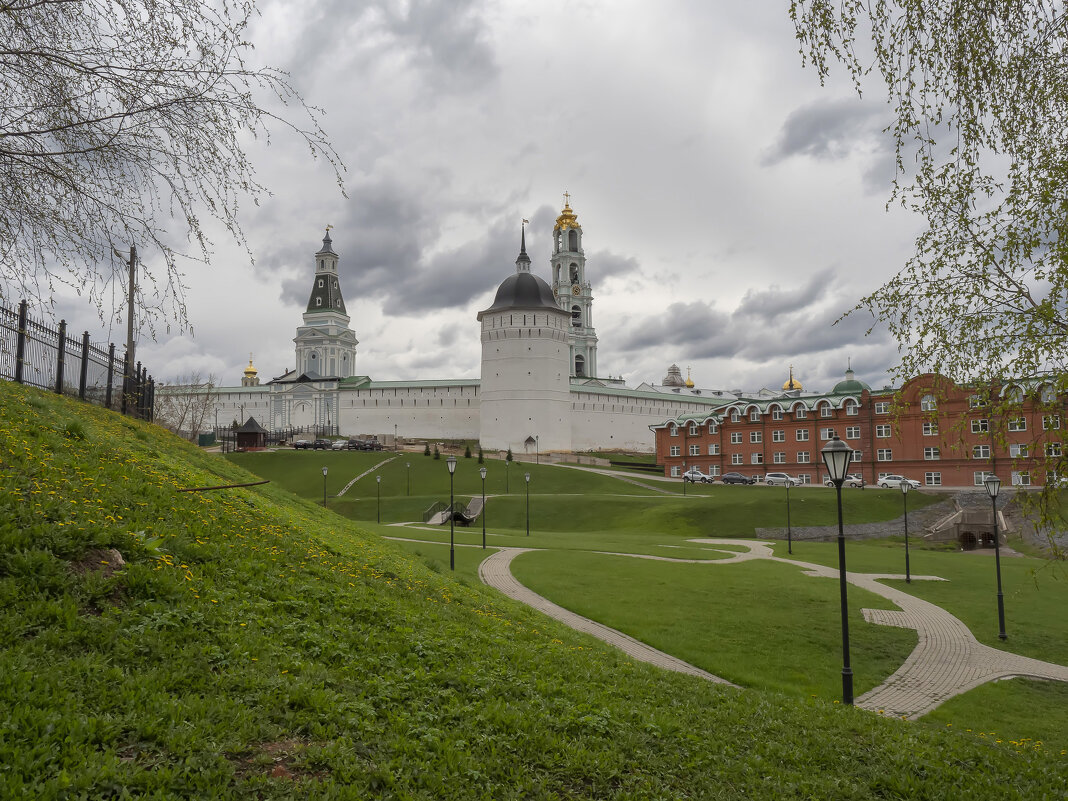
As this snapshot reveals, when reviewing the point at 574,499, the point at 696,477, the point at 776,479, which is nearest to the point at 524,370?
the point at 696,477

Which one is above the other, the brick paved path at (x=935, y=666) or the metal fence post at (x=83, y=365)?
the metal fence post at (x=83, y=365)

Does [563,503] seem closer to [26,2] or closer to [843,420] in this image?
[843,420]

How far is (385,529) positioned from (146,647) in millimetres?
28353

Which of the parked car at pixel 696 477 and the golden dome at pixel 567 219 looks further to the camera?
the golden dome at pixel 567 219

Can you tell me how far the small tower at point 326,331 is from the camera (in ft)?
330

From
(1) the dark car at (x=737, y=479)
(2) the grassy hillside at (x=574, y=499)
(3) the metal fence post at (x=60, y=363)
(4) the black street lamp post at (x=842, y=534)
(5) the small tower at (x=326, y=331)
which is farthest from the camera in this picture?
(5) the small tower at (x=326, y=331)

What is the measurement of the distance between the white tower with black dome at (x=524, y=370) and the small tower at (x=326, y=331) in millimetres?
28458

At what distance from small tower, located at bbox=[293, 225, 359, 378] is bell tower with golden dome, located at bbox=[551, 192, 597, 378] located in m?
34.4

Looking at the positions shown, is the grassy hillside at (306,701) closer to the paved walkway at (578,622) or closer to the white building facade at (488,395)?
A: the paved walkway at (578,622)

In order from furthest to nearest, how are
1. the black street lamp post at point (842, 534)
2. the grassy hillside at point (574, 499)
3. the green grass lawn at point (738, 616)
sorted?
the grassy hillside at point (574, 499) → the green grass lawn at point (738, 616) → the black street lamp post at point (842, 534)

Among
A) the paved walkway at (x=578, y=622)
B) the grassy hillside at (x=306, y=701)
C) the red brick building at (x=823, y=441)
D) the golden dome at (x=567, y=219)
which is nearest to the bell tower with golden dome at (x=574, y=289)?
the golden dome at (x=567, y=219)

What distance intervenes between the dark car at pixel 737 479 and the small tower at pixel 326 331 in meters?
61.2

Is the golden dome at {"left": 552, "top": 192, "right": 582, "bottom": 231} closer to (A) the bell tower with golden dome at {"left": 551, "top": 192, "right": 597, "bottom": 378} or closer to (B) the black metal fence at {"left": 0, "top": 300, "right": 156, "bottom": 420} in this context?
(A) the bell tower with golden dome at {"left": 551, "top": 192, "right": 597, "bottom": 378}

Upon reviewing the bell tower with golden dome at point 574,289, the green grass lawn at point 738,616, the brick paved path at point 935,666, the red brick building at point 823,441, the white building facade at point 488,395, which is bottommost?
the brick paved path at point 935,666
